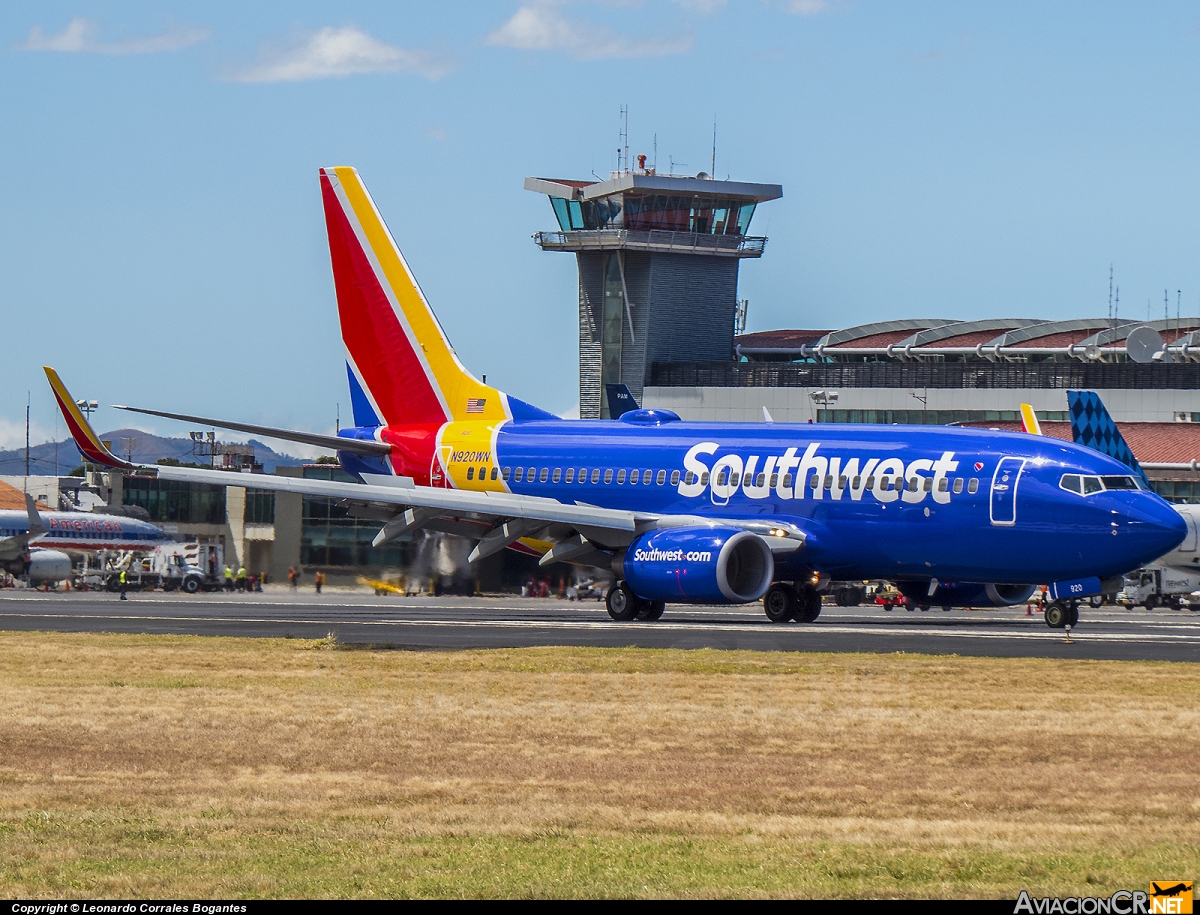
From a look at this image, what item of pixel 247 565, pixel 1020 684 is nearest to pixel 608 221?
pixel 247 565

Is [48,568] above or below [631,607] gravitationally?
below

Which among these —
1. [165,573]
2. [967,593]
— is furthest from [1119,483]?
[165,573]

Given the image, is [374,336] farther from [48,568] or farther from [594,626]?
[48,568]

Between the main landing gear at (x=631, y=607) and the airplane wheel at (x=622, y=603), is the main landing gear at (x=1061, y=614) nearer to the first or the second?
the main landing gear at (x=631, y=607)

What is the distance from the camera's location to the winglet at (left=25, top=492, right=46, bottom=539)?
7556 centimetres

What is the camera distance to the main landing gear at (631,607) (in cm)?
3731

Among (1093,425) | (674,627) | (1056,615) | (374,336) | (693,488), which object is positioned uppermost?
(374,336)

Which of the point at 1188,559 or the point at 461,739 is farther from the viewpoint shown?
the point at 1188,559

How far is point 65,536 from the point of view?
A: 80.0m

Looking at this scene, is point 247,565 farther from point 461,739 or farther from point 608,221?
point 608,221

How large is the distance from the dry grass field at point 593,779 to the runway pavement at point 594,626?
4.52 m

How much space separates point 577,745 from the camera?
1577cm

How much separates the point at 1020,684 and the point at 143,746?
1132 cm

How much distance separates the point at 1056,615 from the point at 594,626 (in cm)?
967
